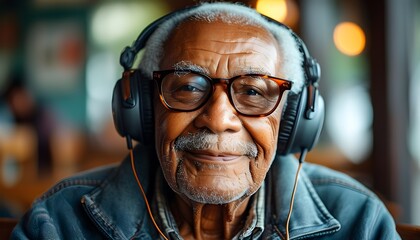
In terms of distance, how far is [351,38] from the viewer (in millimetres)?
4215

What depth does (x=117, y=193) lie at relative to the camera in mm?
1451

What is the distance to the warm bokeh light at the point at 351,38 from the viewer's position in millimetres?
4141

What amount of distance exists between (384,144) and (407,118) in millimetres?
222

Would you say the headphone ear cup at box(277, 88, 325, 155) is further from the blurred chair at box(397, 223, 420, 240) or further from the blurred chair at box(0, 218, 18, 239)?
the blurred chair at box(0, 218, 18, 239)

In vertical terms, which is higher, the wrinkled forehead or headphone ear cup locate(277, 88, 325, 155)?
the wrinkled forehead

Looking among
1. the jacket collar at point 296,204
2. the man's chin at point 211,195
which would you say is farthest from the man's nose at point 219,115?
the jacket collar at point 296,204

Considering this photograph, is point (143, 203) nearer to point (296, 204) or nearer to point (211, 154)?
point (211, 154)

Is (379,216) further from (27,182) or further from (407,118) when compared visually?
(27,182)

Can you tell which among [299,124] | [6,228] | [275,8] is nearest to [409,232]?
[299,124]

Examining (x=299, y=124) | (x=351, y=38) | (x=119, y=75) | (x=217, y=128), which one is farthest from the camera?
(x=119, y=75)

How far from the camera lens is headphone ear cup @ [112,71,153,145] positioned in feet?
4.49

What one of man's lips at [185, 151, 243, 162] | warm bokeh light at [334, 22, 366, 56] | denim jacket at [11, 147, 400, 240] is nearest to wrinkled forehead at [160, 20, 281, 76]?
man's lips at [185, 151, 243, 162]

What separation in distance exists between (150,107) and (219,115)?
0.21 metres

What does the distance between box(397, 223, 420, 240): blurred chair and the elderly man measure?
0.04 metres
